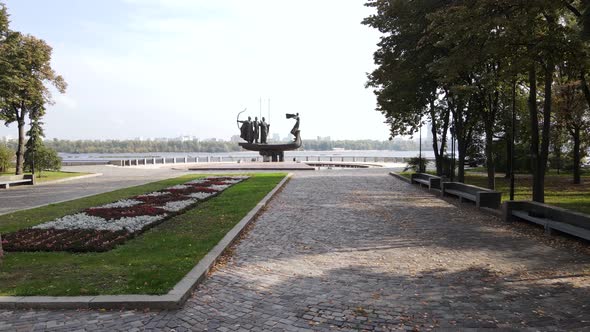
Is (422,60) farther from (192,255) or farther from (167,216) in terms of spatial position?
(192,255)

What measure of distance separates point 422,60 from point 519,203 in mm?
7801

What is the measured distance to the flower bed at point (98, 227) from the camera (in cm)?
819

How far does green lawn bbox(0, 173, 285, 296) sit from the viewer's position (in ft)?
19.0

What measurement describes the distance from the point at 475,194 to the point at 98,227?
11.5 meters

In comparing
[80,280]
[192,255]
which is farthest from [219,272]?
[80,280]

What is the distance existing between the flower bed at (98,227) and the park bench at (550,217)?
Result: 902 centimetres

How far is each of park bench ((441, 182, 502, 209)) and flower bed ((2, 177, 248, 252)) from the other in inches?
360

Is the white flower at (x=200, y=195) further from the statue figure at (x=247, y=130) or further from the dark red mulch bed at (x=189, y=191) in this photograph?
the statue figure at (x=247, y=130)

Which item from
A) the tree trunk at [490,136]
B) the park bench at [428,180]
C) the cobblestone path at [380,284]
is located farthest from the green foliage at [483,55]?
the cobblestone path at [380,284]

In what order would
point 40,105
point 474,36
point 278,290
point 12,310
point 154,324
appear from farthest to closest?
point 40,105
point 474,36
point 278,290
point 12,310
point 154,324

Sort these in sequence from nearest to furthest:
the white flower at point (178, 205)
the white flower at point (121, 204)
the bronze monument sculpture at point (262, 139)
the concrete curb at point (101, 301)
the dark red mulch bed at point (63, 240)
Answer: the concrete curb at point (101, 301)
the dark red mulch bed at point (63, 240)
the white flower at point (178, 205)
the white flower at point (121, 204)
the bronze monument sculpture at point (262, 139)

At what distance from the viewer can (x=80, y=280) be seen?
6137 millimetres

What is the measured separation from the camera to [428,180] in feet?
69.5

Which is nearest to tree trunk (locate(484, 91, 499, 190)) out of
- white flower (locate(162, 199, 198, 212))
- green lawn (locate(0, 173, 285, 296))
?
green lawn (locate(0, 173, 285, 296))
